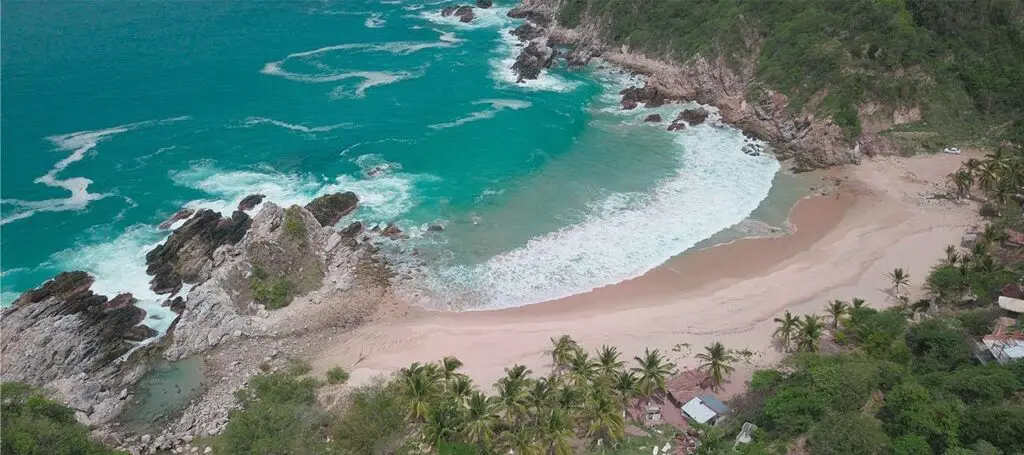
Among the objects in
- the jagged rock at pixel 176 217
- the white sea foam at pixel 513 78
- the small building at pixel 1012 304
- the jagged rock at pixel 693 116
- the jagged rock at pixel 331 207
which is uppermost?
the small building at pixel 1012 304

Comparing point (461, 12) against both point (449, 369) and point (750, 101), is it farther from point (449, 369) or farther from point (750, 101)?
point (449, 369)

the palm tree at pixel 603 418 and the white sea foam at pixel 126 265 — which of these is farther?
the white sea foam at pixel 126 265

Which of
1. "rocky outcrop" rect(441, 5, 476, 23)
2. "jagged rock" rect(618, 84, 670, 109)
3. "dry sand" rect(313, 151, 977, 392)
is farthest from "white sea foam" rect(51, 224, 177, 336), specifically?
"rocky outcrop" rect(441, 5, 476, 23)

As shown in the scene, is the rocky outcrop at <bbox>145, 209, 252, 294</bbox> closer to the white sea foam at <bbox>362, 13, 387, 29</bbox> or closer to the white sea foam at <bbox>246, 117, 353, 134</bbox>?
the white sea foam at <bbox>246, 117, 353, 134</bbox>

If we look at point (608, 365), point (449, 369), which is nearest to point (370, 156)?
point (449, 369)

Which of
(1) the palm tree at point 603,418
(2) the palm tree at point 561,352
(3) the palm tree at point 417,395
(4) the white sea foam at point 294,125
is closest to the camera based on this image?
(1) the palm tree at point 603,418

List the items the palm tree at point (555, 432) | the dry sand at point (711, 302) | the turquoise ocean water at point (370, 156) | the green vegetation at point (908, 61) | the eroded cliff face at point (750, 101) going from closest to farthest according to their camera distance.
→ the palm tree at point (555, 432) < the dry sand at point (711, 302) < the turquoise ocean water at point (370, 156) < the eroded cliff face at point (750, 101) < the green vegetation at point (908, 61)

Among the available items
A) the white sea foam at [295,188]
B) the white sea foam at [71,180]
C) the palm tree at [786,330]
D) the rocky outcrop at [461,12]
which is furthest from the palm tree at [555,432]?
the rocky outcrop at [461,12]

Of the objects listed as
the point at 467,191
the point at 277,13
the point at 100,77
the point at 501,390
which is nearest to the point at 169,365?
the point at 501,390

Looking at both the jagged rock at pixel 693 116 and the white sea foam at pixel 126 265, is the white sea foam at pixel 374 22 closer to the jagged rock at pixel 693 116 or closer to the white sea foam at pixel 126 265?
the jagged rock at pixel 693 116
